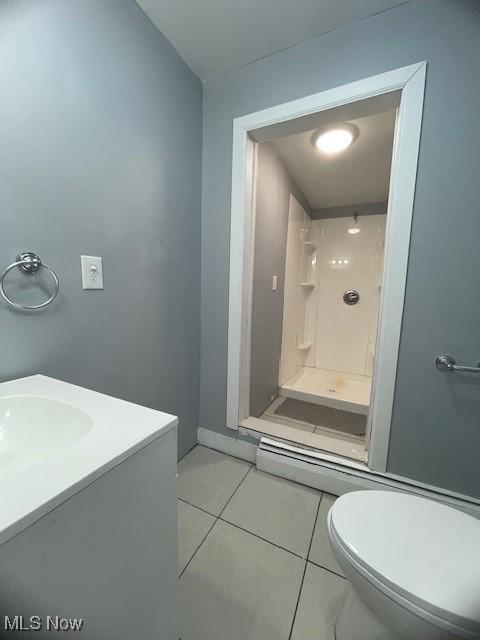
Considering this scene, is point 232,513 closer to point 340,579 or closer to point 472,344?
point 340,579

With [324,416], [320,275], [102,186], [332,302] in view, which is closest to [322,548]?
[324,416]

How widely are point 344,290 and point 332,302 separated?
20 centimetres

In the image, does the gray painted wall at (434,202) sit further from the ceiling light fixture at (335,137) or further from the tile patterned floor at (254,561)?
the tile patterned floor at (254,561)

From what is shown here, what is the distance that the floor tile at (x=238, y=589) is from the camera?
0.80 metres

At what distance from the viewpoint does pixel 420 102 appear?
1.02 meters

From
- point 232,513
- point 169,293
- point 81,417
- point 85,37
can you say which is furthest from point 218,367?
point 85,37

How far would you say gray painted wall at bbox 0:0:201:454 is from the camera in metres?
0.75

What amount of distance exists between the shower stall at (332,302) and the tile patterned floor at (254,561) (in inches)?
49.4

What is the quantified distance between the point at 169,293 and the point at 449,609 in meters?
1.39

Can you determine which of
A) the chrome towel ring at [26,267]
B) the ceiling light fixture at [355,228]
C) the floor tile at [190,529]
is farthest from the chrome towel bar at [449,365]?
the ceiling light fixture at [355,228]

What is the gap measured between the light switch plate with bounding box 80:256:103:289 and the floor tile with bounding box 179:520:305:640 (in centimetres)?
116

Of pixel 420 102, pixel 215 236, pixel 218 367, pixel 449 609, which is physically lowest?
pixel 449 609

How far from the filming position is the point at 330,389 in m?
2.51

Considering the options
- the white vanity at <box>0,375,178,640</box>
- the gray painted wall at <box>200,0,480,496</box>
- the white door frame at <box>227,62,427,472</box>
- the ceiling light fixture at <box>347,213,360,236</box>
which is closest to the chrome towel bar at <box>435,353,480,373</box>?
the gray painted wall at <box>200,0,480,496</box>
